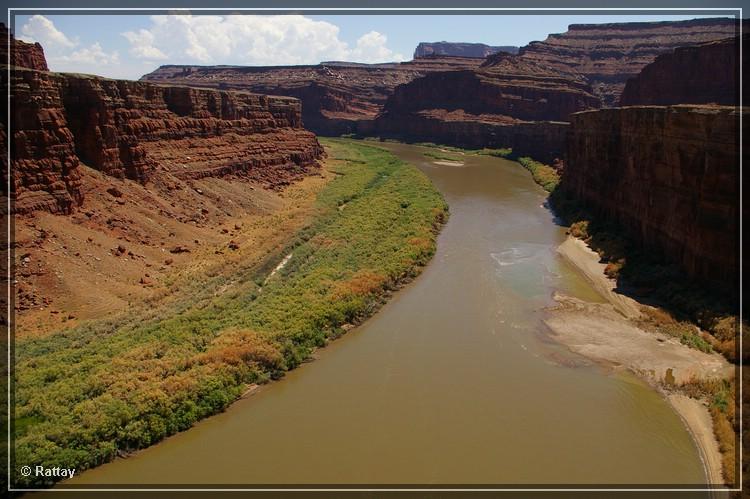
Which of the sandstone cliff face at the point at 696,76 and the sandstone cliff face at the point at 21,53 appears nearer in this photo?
the sandstone cliff face at the point at 21,53

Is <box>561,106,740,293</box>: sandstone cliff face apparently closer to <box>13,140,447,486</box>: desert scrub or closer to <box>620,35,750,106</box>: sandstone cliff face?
<box>13,140,447,486</box>: desert scrub

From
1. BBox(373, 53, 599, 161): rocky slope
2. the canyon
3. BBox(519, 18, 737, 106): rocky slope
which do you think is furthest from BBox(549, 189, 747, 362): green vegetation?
BBox(519, 18, 737, 106): rocky slope

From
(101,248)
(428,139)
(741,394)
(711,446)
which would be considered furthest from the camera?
(428,139)

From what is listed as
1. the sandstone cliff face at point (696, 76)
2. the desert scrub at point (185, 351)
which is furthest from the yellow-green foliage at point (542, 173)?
the desert scrub at point (185, 351)

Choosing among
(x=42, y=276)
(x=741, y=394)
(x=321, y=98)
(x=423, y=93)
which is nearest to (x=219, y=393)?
(x=42, y=276)

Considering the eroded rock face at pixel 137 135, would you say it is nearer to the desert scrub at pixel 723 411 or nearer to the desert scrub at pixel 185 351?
the desert scrub at pixel 185 351

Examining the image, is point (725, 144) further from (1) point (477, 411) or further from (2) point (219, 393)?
(2) point (219, 393)
